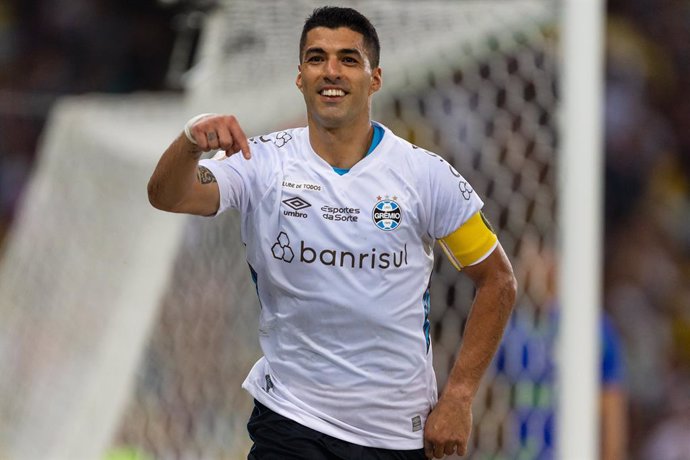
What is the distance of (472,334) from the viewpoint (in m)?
3.10

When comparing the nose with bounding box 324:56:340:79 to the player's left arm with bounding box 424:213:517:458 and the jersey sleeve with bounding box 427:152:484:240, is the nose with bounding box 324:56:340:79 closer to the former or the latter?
the jersey sleeve with bounding box 427:152:484:240

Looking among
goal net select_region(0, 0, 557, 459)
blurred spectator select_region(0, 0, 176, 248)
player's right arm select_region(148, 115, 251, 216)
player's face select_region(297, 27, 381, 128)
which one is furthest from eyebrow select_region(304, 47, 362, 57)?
blurred spectator select_region(0, 0, 176, 248)

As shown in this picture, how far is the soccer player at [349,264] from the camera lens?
298 centimetres

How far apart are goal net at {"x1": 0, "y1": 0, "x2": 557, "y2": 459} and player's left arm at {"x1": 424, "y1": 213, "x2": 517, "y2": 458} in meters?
2.14

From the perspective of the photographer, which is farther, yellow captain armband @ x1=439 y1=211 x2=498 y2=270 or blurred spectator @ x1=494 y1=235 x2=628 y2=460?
blurred spectator @ x1=494 y1=235 x2=628 y2=460

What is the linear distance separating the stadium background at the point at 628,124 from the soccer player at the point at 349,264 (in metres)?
7.15

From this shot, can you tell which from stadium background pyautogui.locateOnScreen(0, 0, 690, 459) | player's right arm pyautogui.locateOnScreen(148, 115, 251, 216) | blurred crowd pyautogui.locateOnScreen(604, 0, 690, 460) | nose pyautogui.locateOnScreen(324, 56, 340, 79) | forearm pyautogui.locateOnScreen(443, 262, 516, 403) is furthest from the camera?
stadium background pyautogui.locateOnScreen(0, 0, 690, 459)

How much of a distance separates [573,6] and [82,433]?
2817mm

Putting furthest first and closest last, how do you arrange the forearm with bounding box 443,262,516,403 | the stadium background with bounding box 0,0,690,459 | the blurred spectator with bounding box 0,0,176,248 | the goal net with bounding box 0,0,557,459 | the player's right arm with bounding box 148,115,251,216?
1. the blurred spectator with bounding box 0,0,176,248
2. the stadium background with bounding box 0,0,690,459
3. the goal net with bounding box 0,0,557,459
4. the forearm with bounding box 443,262,516,403
5. the player's right arm with bounding box 148,115,251,216

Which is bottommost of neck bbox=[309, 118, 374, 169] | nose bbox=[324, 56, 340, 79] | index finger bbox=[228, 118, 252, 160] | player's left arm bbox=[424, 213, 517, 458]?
player's left arm bbox=[424, 213, 517, 458]

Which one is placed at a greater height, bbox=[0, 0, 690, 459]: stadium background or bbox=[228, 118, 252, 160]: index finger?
bbox=[0, 0, 690, 459]: stadium background

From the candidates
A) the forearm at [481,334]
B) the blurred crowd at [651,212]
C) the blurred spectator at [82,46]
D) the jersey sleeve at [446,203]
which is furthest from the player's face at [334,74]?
the blurred spectator at [82,46]

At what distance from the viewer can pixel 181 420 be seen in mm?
6316

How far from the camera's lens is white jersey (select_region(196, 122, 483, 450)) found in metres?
2.98
